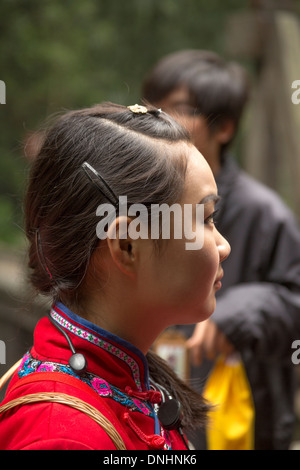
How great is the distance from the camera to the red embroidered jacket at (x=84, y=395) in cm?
101

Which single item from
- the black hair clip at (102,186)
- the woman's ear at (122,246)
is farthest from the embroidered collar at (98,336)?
the black hair clip at (102,186)

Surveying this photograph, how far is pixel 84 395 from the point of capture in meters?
1.09

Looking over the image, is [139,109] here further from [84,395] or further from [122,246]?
[84,395]

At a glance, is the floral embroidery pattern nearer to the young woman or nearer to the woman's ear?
the young woman

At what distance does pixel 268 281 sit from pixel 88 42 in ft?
19.3

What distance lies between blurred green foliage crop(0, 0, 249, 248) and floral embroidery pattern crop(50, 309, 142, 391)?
231 inches

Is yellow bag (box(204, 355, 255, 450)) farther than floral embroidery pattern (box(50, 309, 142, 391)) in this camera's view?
Yes

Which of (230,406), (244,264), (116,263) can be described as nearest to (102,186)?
(116,263)

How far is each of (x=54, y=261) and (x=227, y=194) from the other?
4.36 ft

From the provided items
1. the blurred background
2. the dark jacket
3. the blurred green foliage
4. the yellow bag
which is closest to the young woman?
the yellow bag

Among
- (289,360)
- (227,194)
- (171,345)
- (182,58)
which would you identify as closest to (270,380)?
(289,360)

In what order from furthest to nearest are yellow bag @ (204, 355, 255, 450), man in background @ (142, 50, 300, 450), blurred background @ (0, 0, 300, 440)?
blurred background @ (0, 0, 300, 440) → man in background @ (142, 50, 300, 450) → yellow bag @ (204, 355, 255, 450)

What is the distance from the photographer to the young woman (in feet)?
3.82

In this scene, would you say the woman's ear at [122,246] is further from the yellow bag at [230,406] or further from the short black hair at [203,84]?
the short black hair at [203,84]
